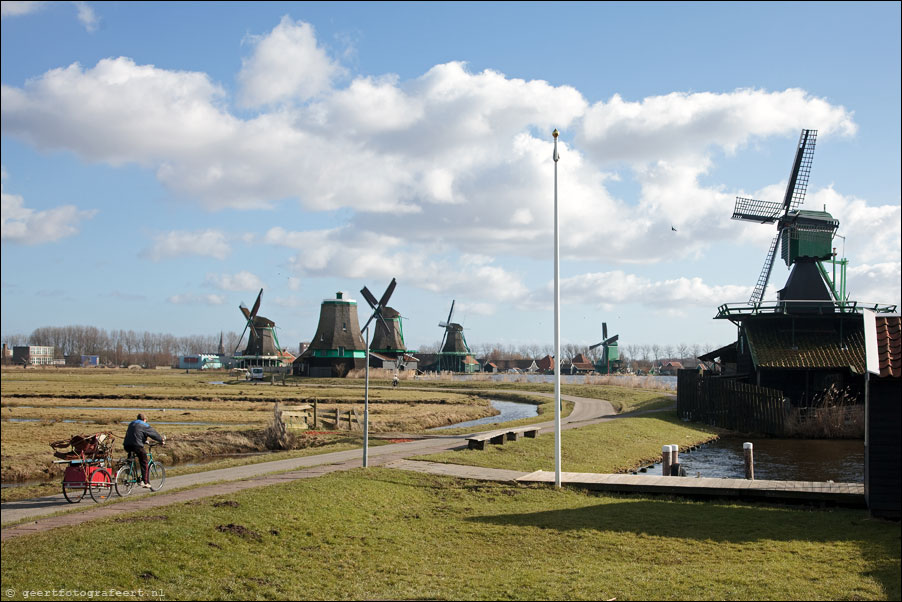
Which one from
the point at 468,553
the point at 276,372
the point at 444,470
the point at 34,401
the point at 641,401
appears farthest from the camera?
the point at 276,372

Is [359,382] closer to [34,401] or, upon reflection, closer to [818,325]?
[34,401]

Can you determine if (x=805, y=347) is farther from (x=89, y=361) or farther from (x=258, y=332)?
(x=89, y=361)

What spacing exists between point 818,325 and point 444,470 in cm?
3376

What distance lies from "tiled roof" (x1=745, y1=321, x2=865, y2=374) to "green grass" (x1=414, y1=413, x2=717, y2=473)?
7.61 meters

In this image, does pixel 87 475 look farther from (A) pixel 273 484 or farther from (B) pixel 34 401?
(B) pixel 34 401

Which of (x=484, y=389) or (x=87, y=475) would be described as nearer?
(x=87, y=475)

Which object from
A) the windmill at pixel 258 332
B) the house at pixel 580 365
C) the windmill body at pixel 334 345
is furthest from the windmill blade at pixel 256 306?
the house at pixel 580 365

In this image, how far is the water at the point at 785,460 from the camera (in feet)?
84.4

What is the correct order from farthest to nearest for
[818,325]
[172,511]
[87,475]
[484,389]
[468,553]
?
[484,389]
[818,325]
[87,475]
[172,511]
[468,553]

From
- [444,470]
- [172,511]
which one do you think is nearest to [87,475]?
[172,511]

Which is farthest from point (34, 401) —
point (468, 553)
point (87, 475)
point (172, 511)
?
point (468, 553)

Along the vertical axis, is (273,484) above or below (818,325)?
below

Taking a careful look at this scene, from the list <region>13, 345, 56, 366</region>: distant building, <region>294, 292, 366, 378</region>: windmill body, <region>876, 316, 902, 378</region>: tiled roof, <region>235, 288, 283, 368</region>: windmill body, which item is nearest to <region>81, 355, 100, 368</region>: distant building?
<region>13, 345, 56, 366</region>: distant building

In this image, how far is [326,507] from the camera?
1552 cm
